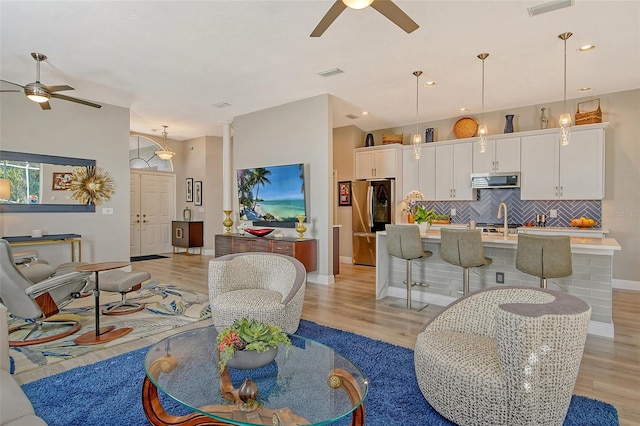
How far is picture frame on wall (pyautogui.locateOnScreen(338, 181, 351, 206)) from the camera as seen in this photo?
753 cm

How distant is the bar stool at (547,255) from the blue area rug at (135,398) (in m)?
1.21

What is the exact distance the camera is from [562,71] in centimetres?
450

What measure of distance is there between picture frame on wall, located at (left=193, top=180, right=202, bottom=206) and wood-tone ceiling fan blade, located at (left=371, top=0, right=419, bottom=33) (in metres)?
7.36

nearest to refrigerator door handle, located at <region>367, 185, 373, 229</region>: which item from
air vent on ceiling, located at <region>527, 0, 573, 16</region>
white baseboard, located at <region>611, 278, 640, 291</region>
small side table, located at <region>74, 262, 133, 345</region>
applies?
white baseboard, located at <region>611, 278, 640, 291</region>

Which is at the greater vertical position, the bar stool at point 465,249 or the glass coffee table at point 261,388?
the bar stool at point 465,249

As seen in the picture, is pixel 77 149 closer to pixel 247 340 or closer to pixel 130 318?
pixel 130 318

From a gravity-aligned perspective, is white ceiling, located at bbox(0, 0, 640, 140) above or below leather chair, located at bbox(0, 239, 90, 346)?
above

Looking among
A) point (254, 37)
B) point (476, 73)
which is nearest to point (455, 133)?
A: point (476, 73)

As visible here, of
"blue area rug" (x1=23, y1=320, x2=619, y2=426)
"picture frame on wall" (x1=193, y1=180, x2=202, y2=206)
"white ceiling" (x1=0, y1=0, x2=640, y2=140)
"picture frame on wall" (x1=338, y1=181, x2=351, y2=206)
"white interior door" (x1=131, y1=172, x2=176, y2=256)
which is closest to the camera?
"blue area rug" (x1=23, y1=320, x2=619, y2=426)

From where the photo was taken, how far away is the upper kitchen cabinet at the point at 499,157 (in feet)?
19.3

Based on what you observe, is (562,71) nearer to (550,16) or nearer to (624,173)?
(550,16)

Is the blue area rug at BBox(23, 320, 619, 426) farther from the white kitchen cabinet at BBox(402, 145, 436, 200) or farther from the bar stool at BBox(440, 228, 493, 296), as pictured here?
the white kitchen cabinet at BBox(402, 145, 436, 200)

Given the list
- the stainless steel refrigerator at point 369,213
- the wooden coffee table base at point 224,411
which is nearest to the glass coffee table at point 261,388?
the wooden coffee table base at point 224,411

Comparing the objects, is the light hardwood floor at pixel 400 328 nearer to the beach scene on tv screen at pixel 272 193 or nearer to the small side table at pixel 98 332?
the small side table at pixel 98 332
